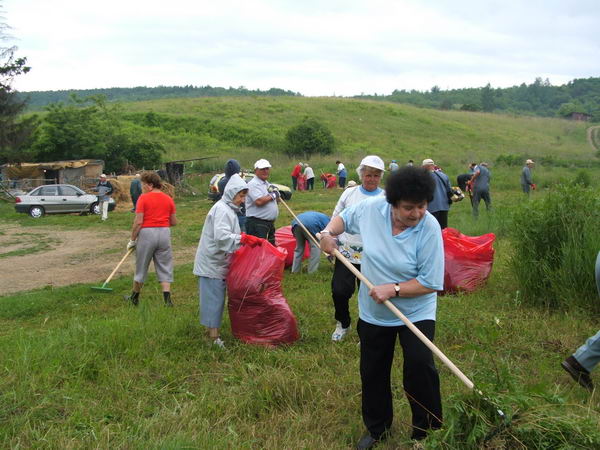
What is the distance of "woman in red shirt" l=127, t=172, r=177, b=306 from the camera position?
6238mm

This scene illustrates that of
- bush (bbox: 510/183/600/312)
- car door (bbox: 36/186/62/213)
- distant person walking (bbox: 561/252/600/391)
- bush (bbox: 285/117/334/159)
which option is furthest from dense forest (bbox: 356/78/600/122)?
distant person walking (bbox: 561/252/600/391)

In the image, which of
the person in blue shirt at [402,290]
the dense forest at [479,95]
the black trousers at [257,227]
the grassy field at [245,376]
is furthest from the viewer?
the dense forest at [479,95]

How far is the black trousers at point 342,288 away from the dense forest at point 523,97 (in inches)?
3963

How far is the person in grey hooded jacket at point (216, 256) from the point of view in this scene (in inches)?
191

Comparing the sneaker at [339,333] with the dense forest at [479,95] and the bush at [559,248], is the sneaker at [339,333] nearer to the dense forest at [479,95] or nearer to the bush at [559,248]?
the bush at [559,248]

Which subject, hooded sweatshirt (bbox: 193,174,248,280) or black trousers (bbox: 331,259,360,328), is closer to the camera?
black trousers (bbox: 331,259,360,328)

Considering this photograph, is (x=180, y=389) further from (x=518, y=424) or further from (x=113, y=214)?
(x=113, y=214)

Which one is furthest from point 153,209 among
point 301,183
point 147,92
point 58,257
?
point 147,92

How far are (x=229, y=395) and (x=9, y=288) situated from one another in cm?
→ 562

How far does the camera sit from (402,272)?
290cm

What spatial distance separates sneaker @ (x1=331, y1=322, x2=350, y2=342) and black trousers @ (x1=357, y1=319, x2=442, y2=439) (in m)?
1.70

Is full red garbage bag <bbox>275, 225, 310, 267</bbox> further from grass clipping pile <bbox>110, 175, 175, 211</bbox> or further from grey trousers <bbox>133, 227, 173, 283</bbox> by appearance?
grass clipping pile <bbox>110, 175, 175, 211</bbox>

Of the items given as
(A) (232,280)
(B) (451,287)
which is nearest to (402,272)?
(A) (232,280)

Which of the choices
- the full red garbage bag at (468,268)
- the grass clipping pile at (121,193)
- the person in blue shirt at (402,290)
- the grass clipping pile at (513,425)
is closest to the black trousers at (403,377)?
the person in blue shirt at (402,290)
